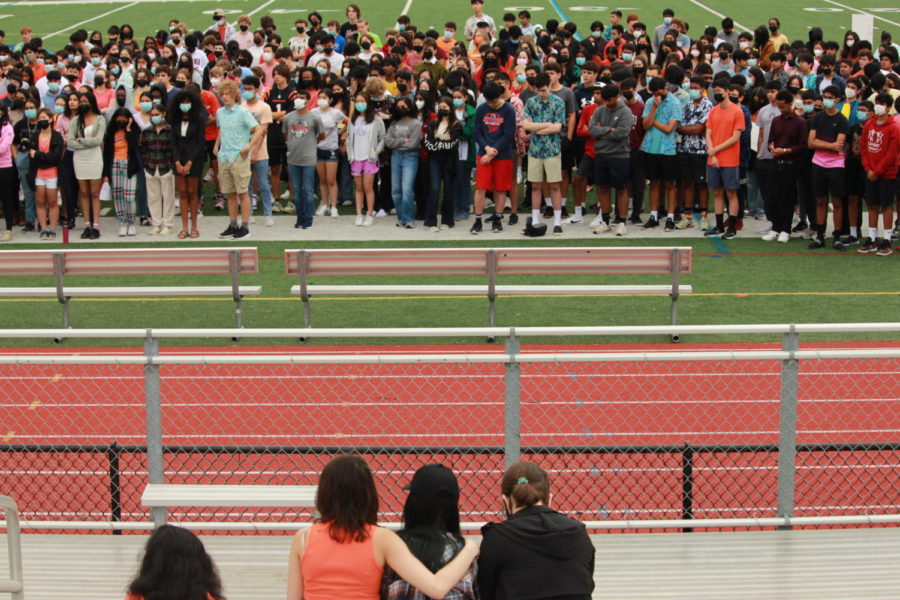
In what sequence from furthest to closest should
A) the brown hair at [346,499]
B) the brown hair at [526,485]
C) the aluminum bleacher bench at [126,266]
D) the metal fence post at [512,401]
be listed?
1. the aluminum bleacher bench at [126,266]
2. the metal fence post at [512,401]
3. the brown hair at [526,485]
4. the brown hair at [346,499]

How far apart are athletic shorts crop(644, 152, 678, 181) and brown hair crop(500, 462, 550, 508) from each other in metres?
11.5

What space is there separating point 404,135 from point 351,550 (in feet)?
39.6

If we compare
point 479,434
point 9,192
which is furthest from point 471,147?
point 479,434

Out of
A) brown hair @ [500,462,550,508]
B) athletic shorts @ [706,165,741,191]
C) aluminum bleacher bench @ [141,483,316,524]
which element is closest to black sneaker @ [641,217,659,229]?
athletic shorts @ [706,165,741,191]

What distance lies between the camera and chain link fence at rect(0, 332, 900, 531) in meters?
7.54

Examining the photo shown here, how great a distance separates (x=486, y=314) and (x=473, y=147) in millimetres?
4424

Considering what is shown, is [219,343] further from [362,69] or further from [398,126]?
[362,69]

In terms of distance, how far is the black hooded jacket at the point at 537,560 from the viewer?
5363mm

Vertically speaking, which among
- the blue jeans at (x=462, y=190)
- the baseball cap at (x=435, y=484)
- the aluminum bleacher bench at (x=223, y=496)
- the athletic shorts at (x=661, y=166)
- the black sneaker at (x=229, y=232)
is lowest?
the aluminum bleacher bench at (x=223, y=496)

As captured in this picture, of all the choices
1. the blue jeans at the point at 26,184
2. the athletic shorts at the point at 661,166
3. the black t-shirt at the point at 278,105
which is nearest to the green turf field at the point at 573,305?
the athletic shorts at the point at 661,166

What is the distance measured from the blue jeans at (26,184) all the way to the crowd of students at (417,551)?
44.0 ft

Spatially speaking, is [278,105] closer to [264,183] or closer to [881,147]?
[264,183]

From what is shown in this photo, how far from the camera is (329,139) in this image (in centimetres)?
1736

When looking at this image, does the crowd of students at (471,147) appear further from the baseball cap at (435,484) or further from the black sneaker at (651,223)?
the baseball cap at (435,484)
